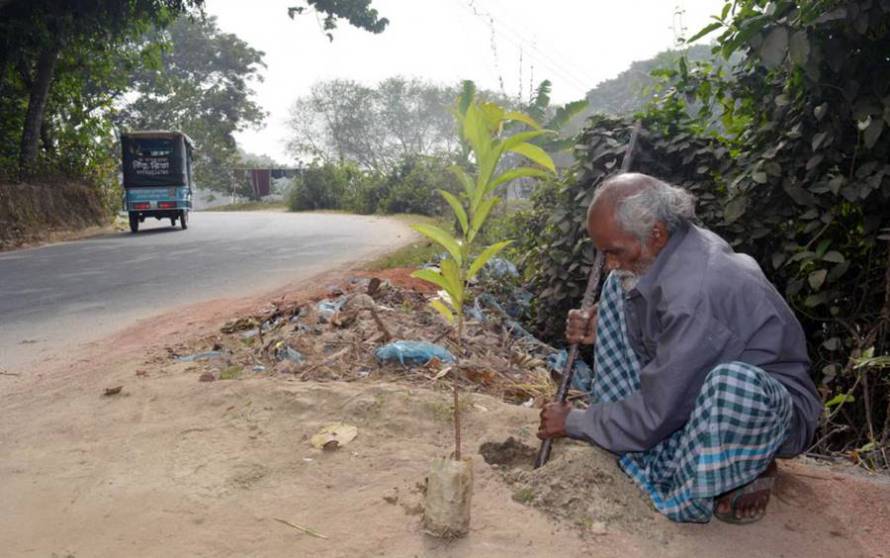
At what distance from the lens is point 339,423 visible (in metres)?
3.03

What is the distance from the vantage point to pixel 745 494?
7.78 ft

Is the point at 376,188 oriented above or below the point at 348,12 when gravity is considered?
below

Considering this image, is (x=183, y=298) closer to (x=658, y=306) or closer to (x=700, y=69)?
(x=700, y=69)

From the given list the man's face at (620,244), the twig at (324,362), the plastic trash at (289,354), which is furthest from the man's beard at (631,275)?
the plastic trash at (289,354)

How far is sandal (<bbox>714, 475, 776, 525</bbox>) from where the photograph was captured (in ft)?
7.77

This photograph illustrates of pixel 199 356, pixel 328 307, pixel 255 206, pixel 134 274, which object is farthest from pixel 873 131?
pixel 255 206

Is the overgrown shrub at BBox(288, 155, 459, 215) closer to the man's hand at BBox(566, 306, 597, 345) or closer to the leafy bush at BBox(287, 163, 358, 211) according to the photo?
the leafy bush at BBox(287, 163, 358, 211)

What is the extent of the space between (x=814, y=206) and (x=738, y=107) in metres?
0.96

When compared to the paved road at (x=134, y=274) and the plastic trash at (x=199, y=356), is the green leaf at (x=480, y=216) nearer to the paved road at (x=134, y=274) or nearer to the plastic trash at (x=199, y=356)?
the plastic trash at (x=199, y=356)

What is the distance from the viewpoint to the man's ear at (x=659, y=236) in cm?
234

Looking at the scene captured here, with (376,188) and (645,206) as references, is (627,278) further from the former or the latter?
(376,188)

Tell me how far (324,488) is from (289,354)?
1600 mm

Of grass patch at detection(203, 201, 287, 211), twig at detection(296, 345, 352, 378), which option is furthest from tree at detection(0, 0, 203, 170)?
grass patch at detection(203, 201, 287, 211)

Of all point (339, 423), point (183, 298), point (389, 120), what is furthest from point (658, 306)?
point (389, 120)
